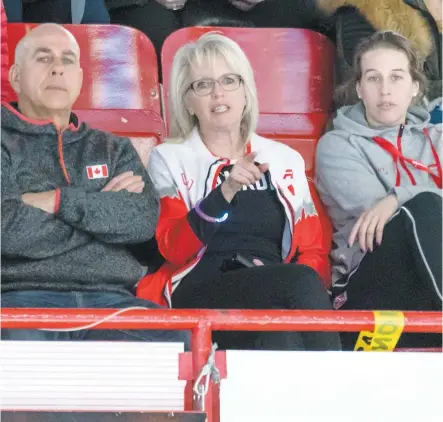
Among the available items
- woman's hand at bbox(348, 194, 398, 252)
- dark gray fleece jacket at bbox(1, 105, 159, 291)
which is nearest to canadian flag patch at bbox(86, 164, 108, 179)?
dark gray fleece jacket at bbox(1, 105, 159, 291)

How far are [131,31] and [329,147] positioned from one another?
647 millimetres

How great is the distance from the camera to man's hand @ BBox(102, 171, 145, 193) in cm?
202

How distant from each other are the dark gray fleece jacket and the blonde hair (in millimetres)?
235

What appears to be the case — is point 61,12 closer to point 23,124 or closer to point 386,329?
point 23,124

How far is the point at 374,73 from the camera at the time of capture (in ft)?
7.93

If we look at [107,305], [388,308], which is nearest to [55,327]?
[107,305]

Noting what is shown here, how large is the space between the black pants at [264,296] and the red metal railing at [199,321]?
23 cm

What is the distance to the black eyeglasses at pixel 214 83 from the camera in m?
2.28

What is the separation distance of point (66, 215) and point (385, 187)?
2.53ft

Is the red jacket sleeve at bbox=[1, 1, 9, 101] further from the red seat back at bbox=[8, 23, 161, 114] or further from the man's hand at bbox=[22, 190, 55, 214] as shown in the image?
the man's hand at bbox=[22, 190, 55, 214]

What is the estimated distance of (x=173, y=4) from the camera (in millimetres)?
2779

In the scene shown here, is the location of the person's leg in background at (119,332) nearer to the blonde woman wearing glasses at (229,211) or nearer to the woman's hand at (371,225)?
the blonde woman wearing glasses at (229,211)

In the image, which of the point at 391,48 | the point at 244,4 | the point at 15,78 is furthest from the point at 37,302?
the point at 244,4

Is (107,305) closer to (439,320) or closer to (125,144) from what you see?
(125,144)
